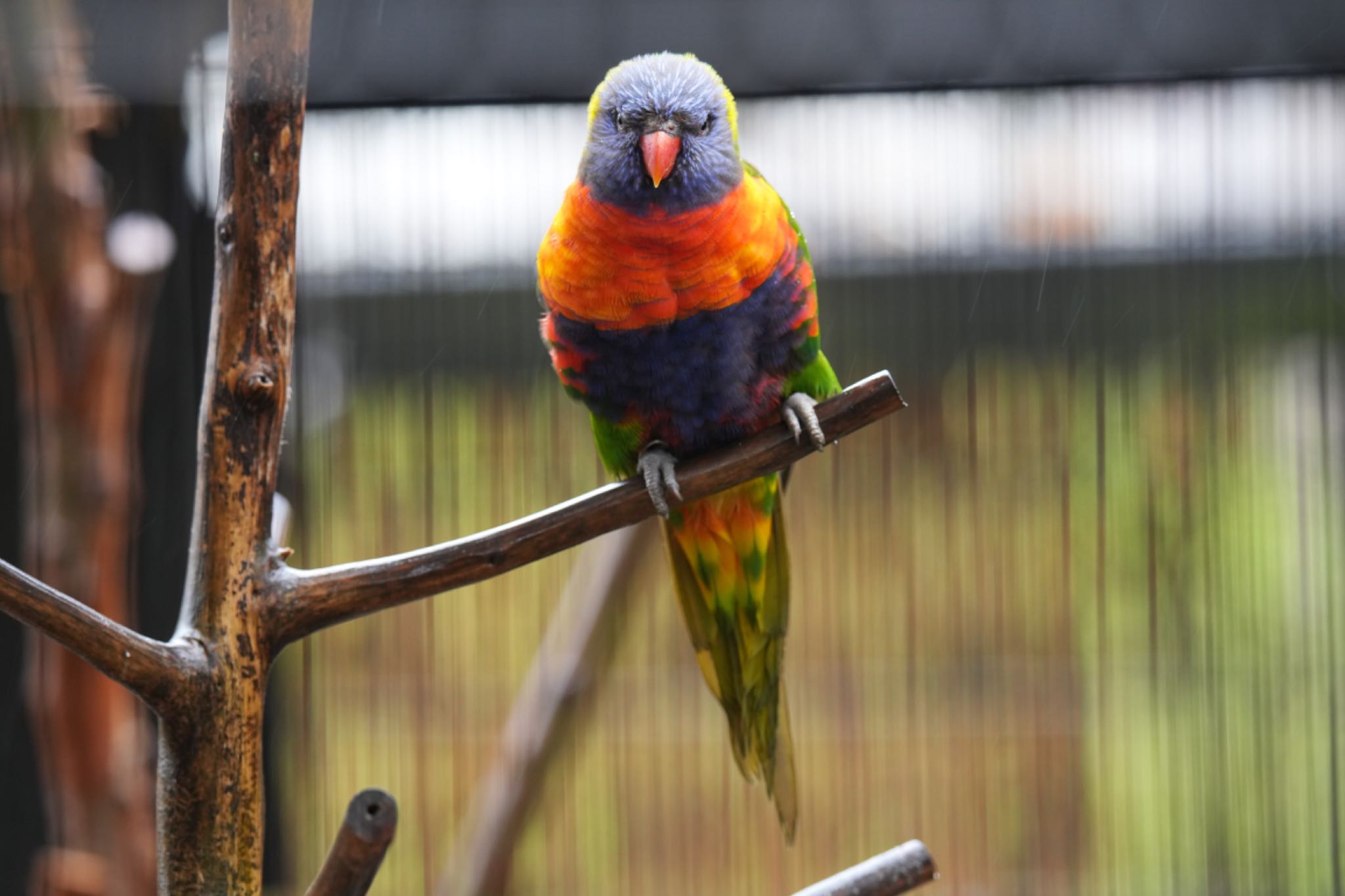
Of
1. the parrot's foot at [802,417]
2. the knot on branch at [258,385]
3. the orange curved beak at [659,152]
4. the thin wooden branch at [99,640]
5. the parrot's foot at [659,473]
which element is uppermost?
the orange curved beak at [659,152]

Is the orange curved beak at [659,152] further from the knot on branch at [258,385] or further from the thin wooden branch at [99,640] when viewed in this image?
the thin wooden branch at [99,640]

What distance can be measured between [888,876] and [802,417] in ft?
1.15

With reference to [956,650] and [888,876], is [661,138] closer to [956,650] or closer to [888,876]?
[888,876]

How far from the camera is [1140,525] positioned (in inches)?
57.1

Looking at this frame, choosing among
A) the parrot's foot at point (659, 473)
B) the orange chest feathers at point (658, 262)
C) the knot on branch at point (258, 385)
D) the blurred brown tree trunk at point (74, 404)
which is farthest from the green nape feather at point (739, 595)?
the blurred brown tree trunk at point (74, 404)

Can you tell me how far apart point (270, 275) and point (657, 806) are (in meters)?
1.12

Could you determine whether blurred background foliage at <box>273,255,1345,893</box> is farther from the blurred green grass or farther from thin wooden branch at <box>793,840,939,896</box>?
thin wooden branch at <box>793,840,939,896</box>

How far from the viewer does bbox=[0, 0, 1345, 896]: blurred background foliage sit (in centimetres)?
126

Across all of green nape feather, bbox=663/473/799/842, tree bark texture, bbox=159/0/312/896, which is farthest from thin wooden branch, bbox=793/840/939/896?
tree bark texture, bbox=159/0/312/896

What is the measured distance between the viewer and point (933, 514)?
1.49 m

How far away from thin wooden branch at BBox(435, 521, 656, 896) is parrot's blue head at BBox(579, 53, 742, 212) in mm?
425

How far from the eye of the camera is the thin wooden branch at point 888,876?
2.35 ft

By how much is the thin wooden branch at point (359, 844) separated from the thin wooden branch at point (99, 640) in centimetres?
13

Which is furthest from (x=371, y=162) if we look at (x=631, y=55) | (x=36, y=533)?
(x=36, y=533)
